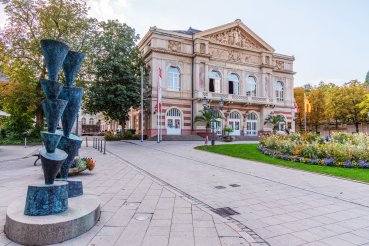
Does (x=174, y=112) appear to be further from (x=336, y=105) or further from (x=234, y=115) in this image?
(x=336, y=105)

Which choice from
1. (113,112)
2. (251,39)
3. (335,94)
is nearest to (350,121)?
(335,94)

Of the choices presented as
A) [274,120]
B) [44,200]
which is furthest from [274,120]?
[44,200]

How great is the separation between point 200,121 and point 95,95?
1353 centimetres

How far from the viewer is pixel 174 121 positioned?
3391cm

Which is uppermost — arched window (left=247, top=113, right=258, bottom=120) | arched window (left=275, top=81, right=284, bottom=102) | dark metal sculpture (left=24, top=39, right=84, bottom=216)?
arched window (left=275, top=81, right=284, bottom=102)

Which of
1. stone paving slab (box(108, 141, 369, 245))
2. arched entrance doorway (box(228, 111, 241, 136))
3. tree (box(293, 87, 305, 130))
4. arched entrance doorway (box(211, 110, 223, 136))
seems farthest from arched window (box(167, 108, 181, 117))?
tree (box(293, 87, 305, 130))

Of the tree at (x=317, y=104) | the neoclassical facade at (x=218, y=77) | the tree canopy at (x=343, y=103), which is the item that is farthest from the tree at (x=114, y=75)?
the tree at (x=317, y=104)

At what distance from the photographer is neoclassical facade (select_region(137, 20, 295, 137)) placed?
110 feet

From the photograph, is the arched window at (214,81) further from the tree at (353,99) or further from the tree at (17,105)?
the tree at (353,99)

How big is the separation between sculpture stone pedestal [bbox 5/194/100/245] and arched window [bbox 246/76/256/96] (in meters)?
37.7

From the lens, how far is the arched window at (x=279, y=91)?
43688mm

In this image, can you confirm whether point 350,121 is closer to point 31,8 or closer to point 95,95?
point 95,95

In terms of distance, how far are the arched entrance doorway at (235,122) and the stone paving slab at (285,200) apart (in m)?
26.3

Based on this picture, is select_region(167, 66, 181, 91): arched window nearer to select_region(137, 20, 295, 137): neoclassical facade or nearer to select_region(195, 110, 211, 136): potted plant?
select_region(137, 20, 295, 137): neoclassical facade
